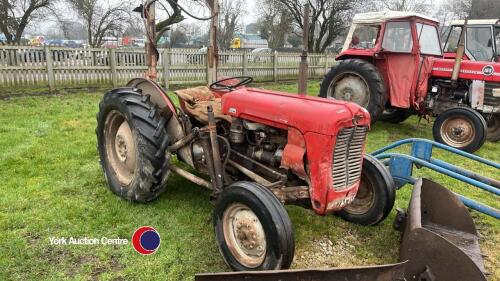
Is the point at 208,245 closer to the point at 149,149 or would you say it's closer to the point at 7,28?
Answer: the point at 149,149

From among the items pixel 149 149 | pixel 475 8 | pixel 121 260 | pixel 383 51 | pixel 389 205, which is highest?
pixel 475 8

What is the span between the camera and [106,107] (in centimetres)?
374

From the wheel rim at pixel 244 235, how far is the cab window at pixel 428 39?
547cm

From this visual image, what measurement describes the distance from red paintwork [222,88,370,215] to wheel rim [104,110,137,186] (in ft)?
4.63

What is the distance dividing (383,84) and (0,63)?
838 centimetres

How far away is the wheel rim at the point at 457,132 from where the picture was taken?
6099 mm

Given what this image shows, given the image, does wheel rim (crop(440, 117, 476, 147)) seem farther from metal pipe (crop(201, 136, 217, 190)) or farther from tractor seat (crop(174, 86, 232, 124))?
metal pipe (crop(201, 136, 217, 190))

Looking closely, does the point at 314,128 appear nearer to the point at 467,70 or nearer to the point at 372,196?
the point at 372,196

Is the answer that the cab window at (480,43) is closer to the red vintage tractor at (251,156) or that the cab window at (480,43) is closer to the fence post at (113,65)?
the red vintage tractor at (251,156)

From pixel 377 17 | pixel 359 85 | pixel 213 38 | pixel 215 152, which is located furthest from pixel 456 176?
pixel 377 17

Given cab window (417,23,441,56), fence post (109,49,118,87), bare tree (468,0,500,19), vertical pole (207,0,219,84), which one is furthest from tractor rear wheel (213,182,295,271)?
bare tree (468,0,500,19)

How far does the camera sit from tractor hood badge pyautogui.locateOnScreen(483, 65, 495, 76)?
652 centimetres

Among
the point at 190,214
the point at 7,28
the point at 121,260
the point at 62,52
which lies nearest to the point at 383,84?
the point at 190,214

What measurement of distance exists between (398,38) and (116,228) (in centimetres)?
570
